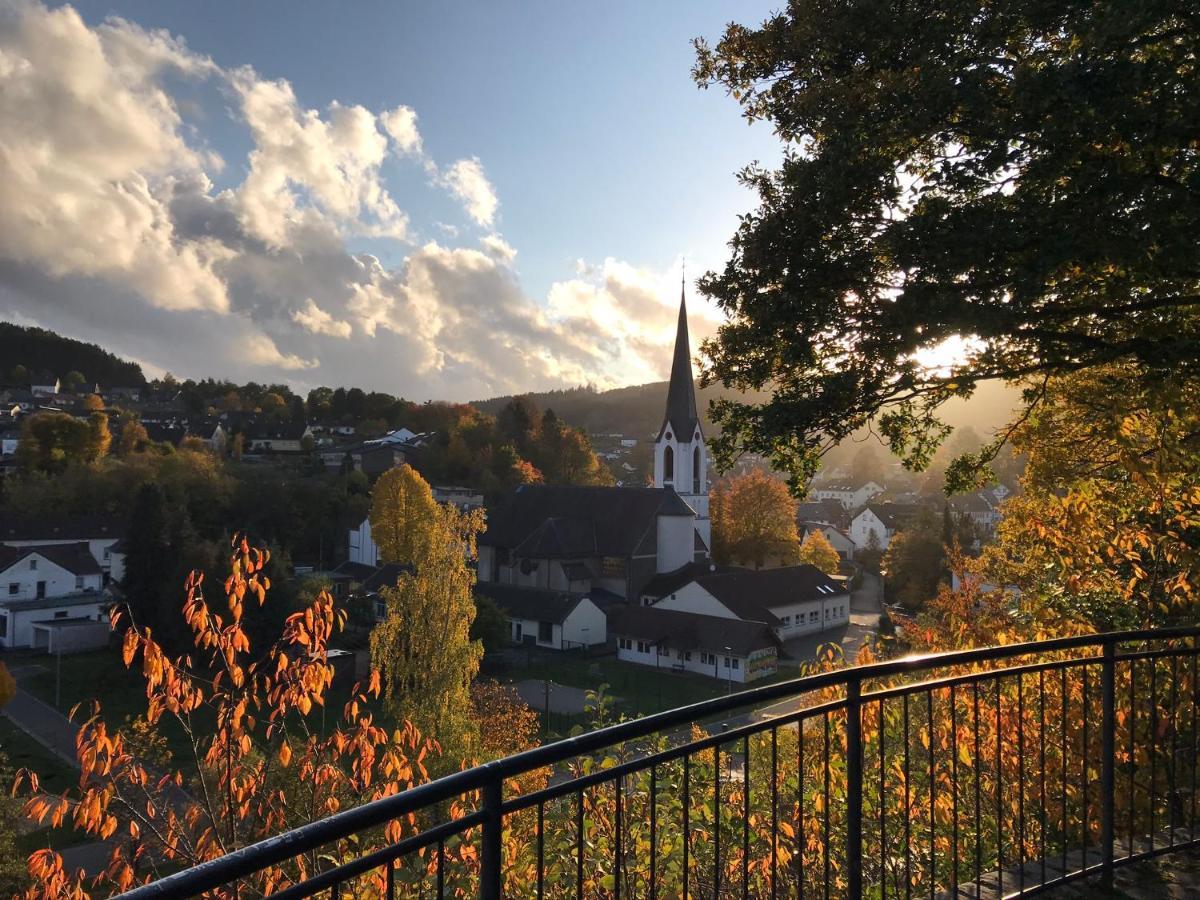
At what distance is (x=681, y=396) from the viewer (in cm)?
4734

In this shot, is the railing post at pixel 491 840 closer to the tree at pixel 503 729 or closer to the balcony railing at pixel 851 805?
the balcony railing at pixel 851 805

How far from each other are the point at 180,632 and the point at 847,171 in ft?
114

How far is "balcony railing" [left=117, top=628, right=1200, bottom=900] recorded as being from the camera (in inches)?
93.9

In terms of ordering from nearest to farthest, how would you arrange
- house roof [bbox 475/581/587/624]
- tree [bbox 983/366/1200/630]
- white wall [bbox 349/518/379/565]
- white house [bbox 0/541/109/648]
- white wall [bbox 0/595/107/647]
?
tree [bbox 983/366/1200/630]
house roof [bbox 475/581/587/624]
white wall [bbox 0/595/107/647]
white house [bbox 0/541/109/648]
white wall [bbox 349/518/379/565]

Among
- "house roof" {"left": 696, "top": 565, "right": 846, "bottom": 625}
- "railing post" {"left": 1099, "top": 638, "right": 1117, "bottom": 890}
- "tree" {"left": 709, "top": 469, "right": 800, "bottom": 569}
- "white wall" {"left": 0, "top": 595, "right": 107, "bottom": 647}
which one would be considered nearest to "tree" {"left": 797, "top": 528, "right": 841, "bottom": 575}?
"tree" {"left": 709, "top": 469, "right": 800, "bottom": 569}

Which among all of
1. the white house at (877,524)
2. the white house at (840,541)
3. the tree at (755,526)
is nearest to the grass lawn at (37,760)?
the tree at (755,526)

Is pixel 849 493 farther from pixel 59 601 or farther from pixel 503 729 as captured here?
pixel 503 729

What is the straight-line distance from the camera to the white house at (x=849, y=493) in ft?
389

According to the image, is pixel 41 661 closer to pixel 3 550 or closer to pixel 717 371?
pixel 3 550

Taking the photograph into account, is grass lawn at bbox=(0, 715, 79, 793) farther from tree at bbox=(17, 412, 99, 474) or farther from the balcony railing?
tree at bbox=(17, 412, 99, 474)

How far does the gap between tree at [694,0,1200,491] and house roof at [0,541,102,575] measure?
150 feet

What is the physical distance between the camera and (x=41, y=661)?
3634 centimetres

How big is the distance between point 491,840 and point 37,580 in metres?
49.5

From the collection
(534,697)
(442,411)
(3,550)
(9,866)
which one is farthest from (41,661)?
(442,411)
